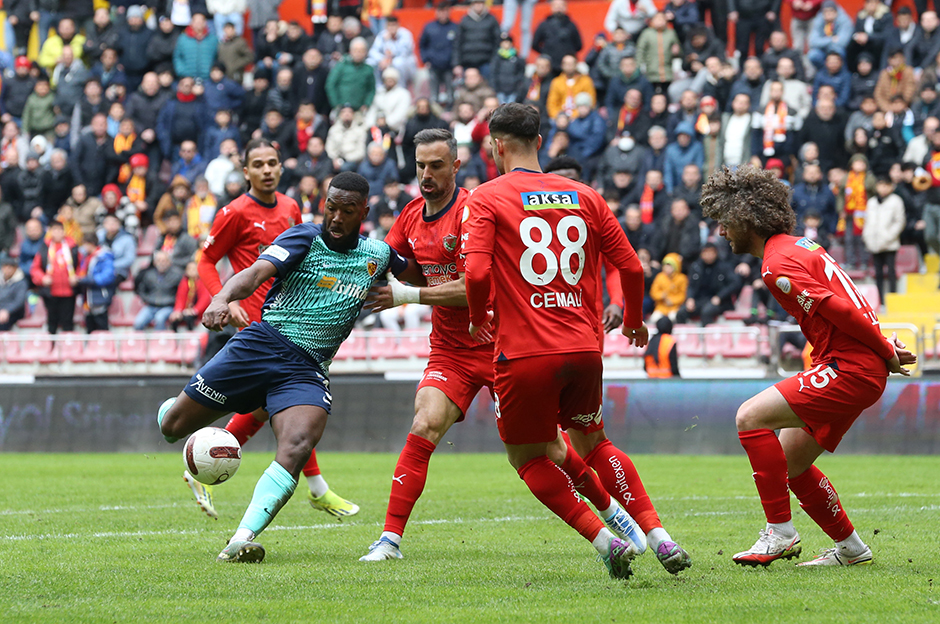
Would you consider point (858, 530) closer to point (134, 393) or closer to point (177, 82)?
point (134, 393)

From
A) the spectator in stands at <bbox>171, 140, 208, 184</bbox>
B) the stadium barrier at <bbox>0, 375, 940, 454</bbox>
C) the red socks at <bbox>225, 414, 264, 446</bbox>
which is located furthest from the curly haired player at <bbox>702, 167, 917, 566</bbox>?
the spectator in stands at <bbox>171, 140, 208, 184</bbox>

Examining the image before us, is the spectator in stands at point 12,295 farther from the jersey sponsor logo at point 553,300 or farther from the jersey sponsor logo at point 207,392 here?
the jersey sponsor logo at point 553,300

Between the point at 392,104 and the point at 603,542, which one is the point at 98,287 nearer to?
the point at 392,104

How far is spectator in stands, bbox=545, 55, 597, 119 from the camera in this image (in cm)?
2055

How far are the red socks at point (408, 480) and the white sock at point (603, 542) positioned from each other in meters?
1.53

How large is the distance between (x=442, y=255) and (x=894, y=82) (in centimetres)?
1322

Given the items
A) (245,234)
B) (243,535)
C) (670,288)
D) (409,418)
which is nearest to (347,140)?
(670,288)

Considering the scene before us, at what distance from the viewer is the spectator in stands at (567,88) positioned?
2055 cm

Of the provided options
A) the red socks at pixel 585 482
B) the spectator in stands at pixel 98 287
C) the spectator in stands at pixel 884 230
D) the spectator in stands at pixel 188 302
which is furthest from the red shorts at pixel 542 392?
the spectator in stands at pixel 98 287

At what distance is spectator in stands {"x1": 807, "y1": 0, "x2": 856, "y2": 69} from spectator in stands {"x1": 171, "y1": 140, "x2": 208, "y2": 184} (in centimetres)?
1107

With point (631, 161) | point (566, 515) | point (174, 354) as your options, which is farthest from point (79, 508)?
point (631, 161)

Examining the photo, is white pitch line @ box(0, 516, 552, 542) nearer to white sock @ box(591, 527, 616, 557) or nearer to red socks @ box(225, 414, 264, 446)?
red socks @ box(225, 414, 264, 446)

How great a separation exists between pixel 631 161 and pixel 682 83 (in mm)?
1872

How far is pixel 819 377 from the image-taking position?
6.09m
